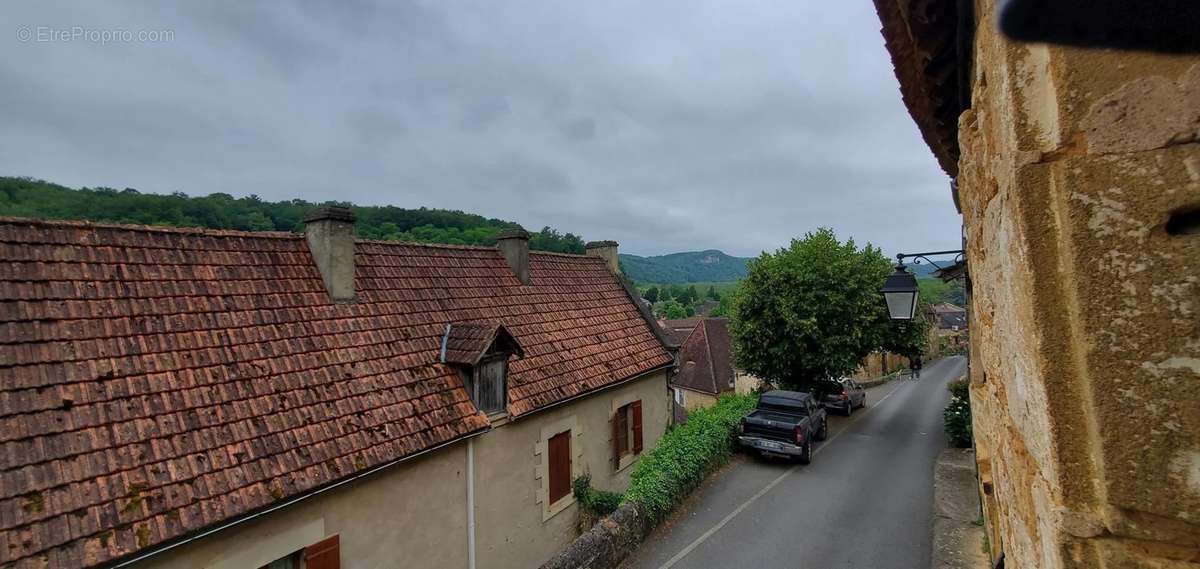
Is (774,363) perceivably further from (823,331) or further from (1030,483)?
(1030,483)

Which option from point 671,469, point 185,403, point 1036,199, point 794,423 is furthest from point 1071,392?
point 794,423

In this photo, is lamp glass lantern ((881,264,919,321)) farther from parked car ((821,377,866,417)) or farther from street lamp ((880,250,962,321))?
parked car ((821,377,866,417))

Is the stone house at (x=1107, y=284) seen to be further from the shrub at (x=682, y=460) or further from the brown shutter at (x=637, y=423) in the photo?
the brown shutter at (x=637, y=423)

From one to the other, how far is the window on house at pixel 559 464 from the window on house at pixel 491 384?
64.2 inches

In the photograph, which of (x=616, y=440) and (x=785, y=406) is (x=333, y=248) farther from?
(x=785, y=406)

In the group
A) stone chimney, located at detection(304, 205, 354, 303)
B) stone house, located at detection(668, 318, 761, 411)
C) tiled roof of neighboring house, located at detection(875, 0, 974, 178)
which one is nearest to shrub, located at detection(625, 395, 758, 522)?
stone chimney, located at detection(304, 205, 354, 303)

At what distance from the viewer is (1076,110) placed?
1.57 metres

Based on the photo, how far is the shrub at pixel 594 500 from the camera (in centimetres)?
1128

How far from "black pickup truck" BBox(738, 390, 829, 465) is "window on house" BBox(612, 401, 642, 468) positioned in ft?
11.8

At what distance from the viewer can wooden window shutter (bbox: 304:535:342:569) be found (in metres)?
6.59

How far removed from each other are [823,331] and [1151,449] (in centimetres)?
1944

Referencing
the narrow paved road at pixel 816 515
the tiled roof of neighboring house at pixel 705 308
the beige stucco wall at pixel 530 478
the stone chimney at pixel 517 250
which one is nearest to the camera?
the beige stucco wall at pixel 530 478

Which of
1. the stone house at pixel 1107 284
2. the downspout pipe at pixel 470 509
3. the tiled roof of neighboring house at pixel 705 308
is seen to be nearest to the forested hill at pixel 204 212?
the downspout pipe at pixel 470 509

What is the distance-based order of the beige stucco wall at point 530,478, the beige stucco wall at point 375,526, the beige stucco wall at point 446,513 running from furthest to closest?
the beige stucco wall at point 530,478 < the beige stucco wall at point 446,513 < the beige stucco wall at point 375,526
